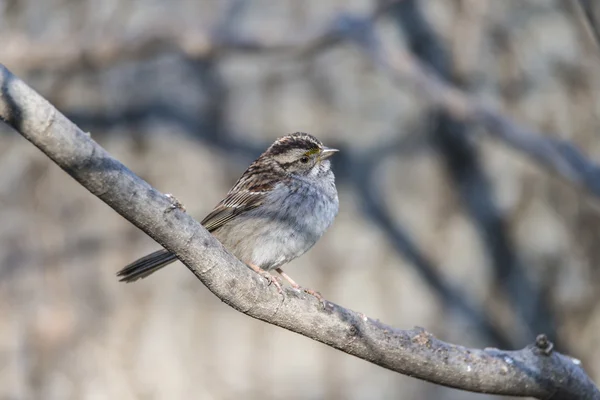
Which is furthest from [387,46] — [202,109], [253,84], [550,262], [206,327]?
[206,327]

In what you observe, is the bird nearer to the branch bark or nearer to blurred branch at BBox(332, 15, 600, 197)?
the branch bark

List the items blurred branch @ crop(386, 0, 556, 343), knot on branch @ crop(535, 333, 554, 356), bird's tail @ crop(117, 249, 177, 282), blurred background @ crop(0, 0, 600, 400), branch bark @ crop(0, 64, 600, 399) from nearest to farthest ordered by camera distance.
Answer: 1. branch bark @ crop(0, 64, 600, 399)
2. knot on branch @ crop(535, 333, 554, 356)
3. bird's tail @ crop(117, 249, 177, 282)
4. blurred background @ crop(0, 0, 600, 400)
5. blurred branch @ crop(386, 0, 556, 343)

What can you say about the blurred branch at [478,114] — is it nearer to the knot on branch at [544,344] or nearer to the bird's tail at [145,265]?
the knot on branch at [544,344]

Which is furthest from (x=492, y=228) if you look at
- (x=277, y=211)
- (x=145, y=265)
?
(x=145, y=265)

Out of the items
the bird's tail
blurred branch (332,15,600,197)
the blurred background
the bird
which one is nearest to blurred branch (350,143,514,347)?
the blurred background

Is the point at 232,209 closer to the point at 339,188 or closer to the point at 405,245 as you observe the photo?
the point at 339,188

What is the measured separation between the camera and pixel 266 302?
314 cm

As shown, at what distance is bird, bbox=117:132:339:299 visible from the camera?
4074 millimetres

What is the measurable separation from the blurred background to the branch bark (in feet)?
6.56

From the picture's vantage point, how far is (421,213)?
5633 mm

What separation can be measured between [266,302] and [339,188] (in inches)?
94.9

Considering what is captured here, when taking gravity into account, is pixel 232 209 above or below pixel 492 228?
below

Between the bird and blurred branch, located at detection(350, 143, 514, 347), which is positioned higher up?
blurred branch, located at detection(350, 143, 514, 347)

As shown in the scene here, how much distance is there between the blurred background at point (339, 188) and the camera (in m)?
5.44
